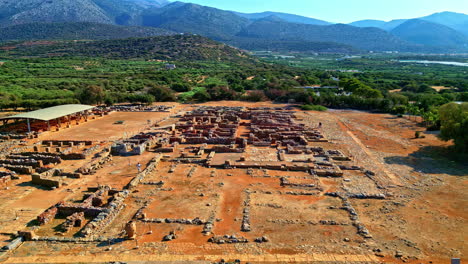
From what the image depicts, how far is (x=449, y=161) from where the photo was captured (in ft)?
81.5

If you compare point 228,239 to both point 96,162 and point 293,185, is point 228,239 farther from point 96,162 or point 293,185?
point 96,162

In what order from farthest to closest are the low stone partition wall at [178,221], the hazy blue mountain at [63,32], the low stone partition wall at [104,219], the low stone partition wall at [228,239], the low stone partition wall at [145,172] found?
the hazy blue mountain at [63,32], the low stone partition wall at [145,172], the low stone partition wall at [178,221], the low stone partition wall at [104,219], the low stone partition wall at [228,239]

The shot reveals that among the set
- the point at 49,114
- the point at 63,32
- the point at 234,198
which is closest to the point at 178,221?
the point at 234,198

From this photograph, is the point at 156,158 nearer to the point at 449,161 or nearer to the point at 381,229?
the point at 381,229

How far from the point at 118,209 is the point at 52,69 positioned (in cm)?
8877

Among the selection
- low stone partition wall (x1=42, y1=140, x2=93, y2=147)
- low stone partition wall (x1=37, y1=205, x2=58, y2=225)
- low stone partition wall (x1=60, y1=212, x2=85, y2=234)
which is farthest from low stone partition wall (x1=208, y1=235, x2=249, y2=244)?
low stone partition wall (x1=42, y1=140, x2=93, y2=147)

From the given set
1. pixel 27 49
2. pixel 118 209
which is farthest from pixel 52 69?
pixel 118 209

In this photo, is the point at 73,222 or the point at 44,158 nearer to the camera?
the point at 73,222

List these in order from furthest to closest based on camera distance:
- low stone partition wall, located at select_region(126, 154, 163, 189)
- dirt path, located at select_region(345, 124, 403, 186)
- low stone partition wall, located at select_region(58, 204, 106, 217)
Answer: dirt path, located at select_region(345, 124, 403, 186) → low stone partition wall, located at select_region(126, 154, 163, 189) → low stone partition wall, located at select_region(58, 204, 106, 217)

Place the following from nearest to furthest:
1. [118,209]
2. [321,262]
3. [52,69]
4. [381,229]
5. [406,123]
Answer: [321,262] → [381,229] → [118,209] → [406,123] → [52,69]

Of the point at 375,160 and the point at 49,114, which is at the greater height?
the point at 49,114

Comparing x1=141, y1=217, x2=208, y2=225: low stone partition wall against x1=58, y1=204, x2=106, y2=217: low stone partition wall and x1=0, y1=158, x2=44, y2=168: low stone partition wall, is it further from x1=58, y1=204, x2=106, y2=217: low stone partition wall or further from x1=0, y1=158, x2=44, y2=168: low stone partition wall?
x1=0, y1=158, x2=44, y2=168: low stone partition wall

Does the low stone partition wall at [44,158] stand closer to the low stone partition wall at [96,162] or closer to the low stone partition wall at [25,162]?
the low stone partition wall at [25,162]

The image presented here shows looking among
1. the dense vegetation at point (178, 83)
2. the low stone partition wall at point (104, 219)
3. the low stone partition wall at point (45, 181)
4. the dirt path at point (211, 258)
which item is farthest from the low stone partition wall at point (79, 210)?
the dense vegetation at point (178, 83)
